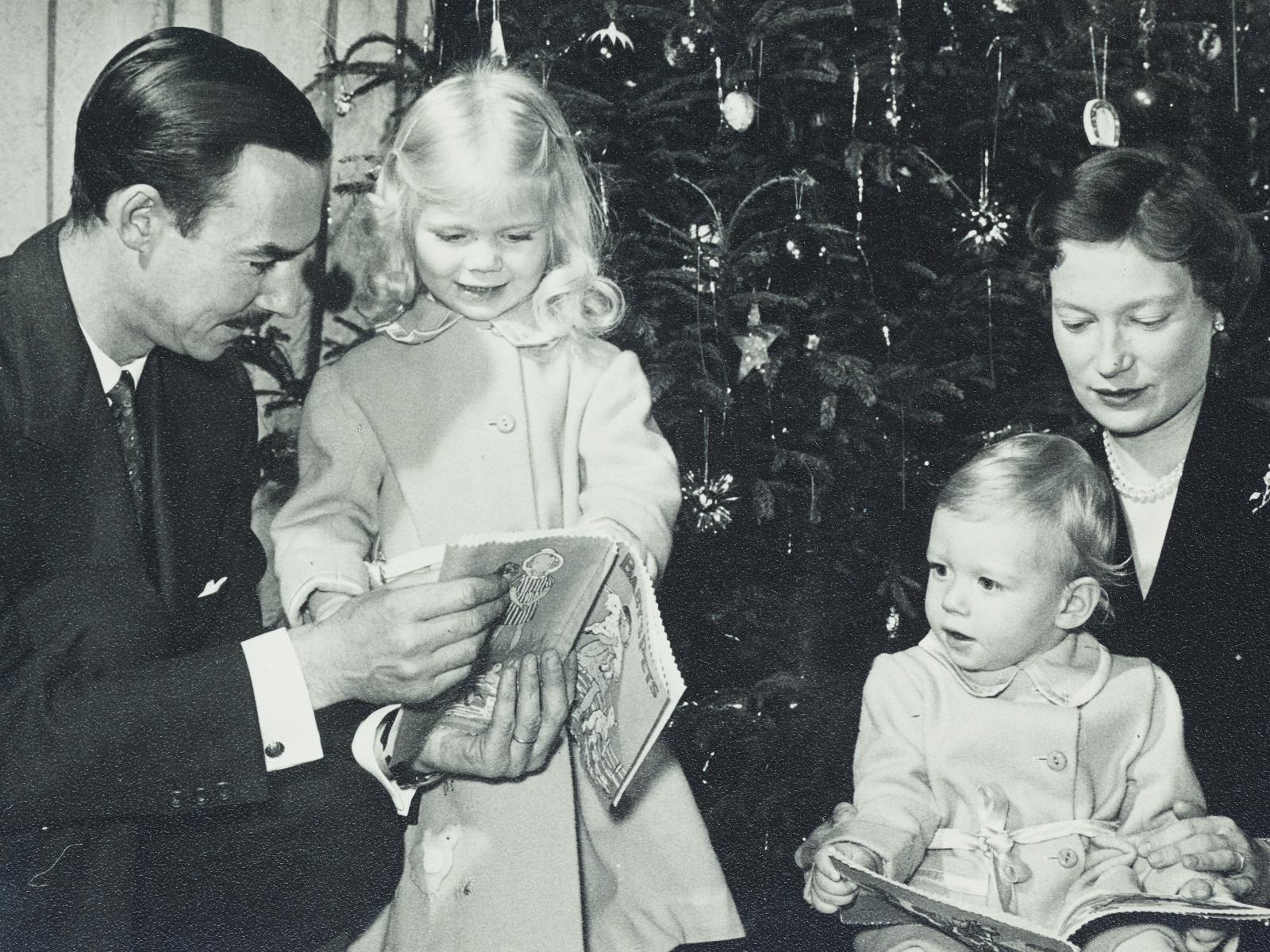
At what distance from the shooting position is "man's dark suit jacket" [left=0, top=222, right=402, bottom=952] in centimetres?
189

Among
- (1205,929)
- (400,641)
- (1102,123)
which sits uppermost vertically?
(1102,123)

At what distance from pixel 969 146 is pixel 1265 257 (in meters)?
0.90

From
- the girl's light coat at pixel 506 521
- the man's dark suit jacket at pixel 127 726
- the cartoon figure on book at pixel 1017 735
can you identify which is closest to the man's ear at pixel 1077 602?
the cartoon figure on book at pixel 1017 735

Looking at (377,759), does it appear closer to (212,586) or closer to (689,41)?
(212,586)

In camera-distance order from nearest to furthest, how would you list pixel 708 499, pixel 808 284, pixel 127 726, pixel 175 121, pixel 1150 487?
pixel 127 726 < pixel 175 121 < pixel 1150 487 < pixel 708 499 < pixel 808 284

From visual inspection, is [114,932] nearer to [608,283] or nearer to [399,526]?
[399,526]

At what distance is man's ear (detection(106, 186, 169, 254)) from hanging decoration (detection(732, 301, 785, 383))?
1310 mm

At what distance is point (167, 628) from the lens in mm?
2107

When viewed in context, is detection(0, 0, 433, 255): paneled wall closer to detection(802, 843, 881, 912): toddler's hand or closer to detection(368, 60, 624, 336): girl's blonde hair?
detection(368, 60, 624, 336): girl's blonde hair

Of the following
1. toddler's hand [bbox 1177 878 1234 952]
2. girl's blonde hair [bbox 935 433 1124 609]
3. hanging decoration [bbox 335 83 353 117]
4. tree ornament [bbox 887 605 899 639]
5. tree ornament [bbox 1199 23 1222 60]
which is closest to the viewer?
toddler's hand [bbox 1177 878 1234 952]

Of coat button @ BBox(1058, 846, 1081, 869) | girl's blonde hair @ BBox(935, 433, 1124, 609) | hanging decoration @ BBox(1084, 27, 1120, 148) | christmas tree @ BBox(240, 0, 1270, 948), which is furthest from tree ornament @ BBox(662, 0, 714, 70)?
coat button @ BBox(1058, 846, 1081, 869)

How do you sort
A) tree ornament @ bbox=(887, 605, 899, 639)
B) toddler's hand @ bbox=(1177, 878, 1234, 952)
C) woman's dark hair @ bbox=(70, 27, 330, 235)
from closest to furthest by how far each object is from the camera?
woman's dark hair @ bbox=(70, 27, 330, 235) < toddler's hand @ bbox=(1177, 878, 1234, 952) < tree ornament @ bbox=(887, 605, 899, 639)

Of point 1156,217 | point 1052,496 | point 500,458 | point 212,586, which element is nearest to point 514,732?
point 500,458

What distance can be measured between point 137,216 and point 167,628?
706 mm
